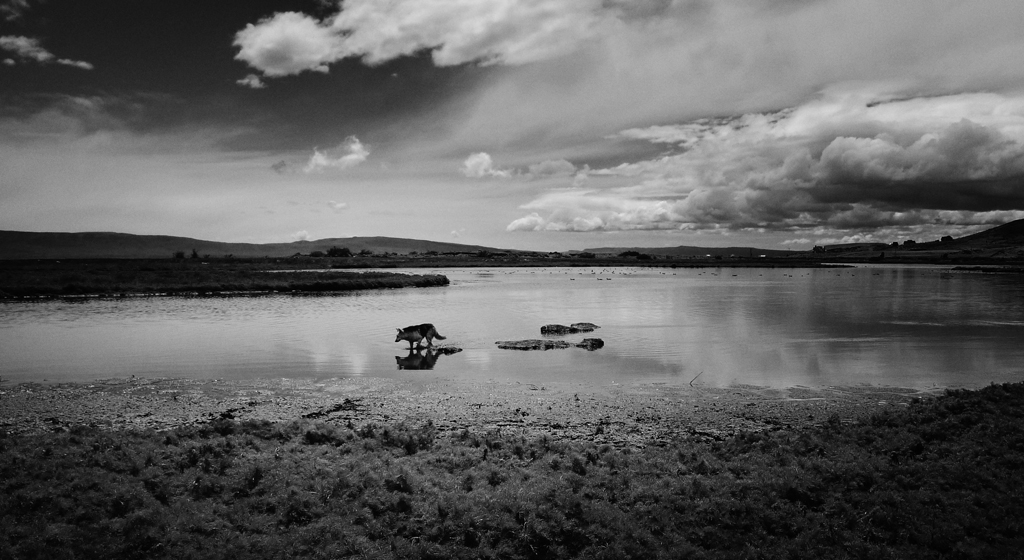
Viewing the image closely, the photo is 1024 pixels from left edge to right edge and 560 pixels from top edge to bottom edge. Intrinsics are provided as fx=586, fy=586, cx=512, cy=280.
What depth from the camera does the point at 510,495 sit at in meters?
8.45

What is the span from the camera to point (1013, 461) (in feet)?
29.4

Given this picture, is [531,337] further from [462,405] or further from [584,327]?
[462,405]

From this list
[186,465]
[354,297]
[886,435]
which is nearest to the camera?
→ [186,465]

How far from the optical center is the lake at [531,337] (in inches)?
771

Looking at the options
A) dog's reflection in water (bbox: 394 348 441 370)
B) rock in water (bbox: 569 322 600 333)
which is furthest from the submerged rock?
rock in water (bbox: 569 322 600 333)

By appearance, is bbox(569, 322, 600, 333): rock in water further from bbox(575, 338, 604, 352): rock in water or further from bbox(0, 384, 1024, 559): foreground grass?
bbox(0, 384, 1024, 559): foreground grass

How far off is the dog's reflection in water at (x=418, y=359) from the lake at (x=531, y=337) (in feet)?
1.30

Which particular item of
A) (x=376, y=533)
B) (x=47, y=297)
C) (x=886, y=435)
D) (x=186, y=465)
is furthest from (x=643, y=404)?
(x=47, y=297)

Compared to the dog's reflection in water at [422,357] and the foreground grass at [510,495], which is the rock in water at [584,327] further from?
the foreground grass at [510,495]

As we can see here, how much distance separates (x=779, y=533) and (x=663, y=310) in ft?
115

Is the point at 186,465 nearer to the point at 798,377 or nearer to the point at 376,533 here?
the point at 376,533

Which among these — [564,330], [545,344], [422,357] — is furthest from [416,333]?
[564,330]

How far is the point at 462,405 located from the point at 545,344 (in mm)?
10535

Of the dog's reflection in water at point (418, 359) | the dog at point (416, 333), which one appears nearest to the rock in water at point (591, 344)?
the dog's reflection in water at point (418, 359)
